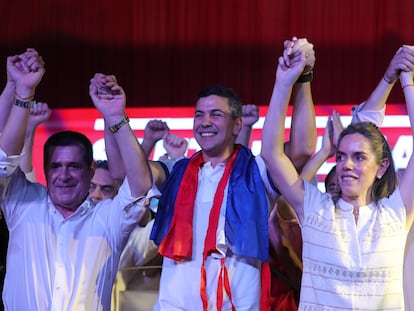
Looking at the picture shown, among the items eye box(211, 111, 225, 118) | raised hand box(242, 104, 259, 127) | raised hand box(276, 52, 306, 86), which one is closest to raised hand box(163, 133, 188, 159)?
raised hand box(242, 104, 259, 127)

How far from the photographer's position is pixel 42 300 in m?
2.93

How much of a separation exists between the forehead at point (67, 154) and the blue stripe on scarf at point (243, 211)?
1.15 ft

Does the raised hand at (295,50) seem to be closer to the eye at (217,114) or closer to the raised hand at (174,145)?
the eye at (217,114)

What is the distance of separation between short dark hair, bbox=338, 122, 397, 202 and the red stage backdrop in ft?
8.68

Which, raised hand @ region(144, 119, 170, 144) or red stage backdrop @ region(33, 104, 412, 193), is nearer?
Result: raised hand @ region(144, 119, 170, 144)

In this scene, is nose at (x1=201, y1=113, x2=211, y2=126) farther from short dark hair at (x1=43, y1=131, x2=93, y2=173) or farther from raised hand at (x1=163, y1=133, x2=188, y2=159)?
raised hand at (x1=163, y1=133, x2=188, y2=159)

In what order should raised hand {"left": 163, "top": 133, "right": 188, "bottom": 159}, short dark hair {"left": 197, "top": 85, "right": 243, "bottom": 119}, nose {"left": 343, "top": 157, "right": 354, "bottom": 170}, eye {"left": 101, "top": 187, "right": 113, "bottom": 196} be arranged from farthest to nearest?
1. eye {"left": 101, "top": 187, "right": 113, "bottom": 196}
2. raised hand {"left": 163, "top": 133, "right": 188, "bottom": 159}
3. short dark hair {"left": 197, "top": 85, "right": 243, "bottom": 119}
4. nose {"left": 343, "top": 157, "right": 354, "bottom": 170}

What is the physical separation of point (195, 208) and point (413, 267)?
0.83m

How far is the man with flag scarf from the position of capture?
9.22 feet

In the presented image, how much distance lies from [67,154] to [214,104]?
1.91 feet

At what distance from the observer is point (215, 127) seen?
116 inches

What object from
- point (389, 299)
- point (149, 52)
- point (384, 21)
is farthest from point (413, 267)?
point (149, 52)

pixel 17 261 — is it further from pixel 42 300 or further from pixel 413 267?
pixel 413 267

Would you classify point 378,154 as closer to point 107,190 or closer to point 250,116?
point 250,116
